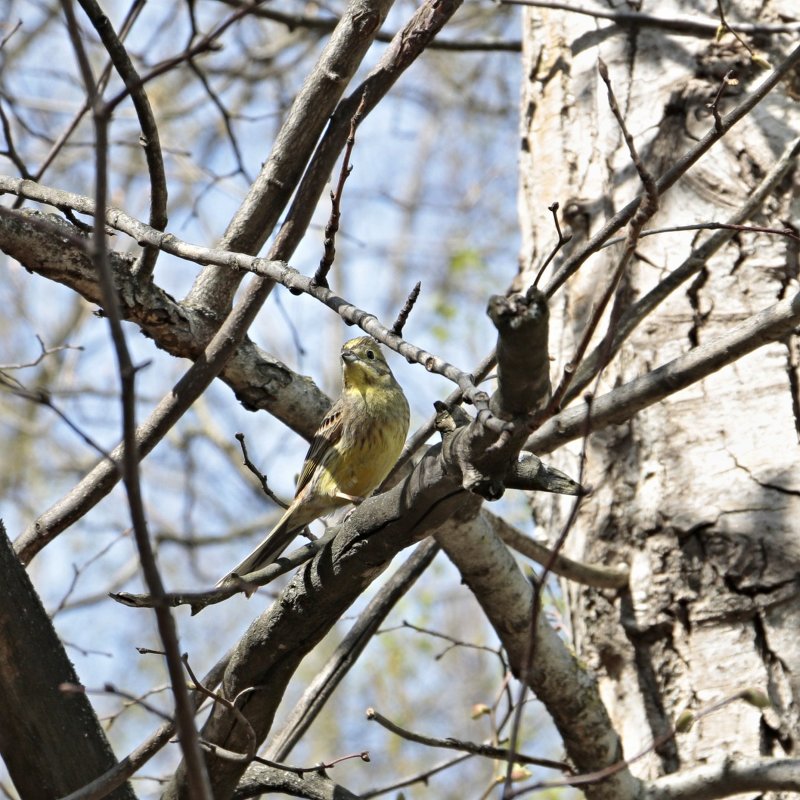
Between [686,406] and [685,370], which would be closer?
[685,370]

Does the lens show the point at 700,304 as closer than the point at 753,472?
No

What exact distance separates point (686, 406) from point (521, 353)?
260cm

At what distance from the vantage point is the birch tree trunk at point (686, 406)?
387 cm

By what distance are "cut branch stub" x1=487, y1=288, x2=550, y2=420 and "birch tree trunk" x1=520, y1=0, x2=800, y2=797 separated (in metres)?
1.57

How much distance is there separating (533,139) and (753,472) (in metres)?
2.14

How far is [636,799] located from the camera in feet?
11.5

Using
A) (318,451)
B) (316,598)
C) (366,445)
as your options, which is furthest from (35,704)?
(366,445)

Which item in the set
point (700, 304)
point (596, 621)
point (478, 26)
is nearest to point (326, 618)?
point (596, 621)

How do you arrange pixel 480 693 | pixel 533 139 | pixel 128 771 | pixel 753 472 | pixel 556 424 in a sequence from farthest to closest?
pixel 480 693 → pixel 533 139 → pixel 753 472 → pixel 556 424 → pixel 128 771

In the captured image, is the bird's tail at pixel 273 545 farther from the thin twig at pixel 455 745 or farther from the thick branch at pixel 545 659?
the thin twig at pixel 455 745

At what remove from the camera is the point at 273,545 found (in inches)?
192

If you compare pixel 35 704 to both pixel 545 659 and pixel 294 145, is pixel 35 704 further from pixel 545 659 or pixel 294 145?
pixel 294 145

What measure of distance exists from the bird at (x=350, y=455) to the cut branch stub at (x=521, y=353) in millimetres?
2967

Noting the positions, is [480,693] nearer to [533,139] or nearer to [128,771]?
[533,139]
